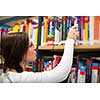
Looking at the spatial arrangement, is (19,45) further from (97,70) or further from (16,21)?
(97,70)

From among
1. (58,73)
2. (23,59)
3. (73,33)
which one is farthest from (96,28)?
(23,59)

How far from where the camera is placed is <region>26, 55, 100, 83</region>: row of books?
5.71 ft

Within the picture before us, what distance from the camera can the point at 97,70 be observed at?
1.74m

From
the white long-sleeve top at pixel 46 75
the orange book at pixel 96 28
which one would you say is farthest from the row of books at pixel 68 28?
the white long-sleeve top at pixel 46 75

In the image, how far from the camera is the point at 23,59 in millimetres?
1786

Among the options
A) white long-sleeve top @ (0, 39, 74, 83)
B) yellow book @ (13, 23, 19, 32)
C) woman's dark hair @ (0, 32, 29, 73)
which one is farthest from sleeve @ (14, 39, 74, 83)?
yellow book @ (13, 23, 19, 32)

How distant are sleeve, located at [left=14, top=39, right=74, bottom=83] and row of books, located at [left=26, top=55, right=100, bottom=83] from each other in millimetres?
60

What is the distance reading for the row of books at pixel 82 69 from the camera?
174cm

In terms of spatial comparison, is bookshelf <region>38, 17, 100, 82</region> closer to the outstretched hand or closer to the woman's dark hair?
the outstretched hand

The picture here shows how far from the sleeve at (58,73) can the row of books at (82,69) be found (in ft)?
0.20

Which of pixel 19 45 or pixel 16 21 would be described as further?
pixel 16 21

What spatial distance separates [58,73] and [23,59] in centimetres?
29
